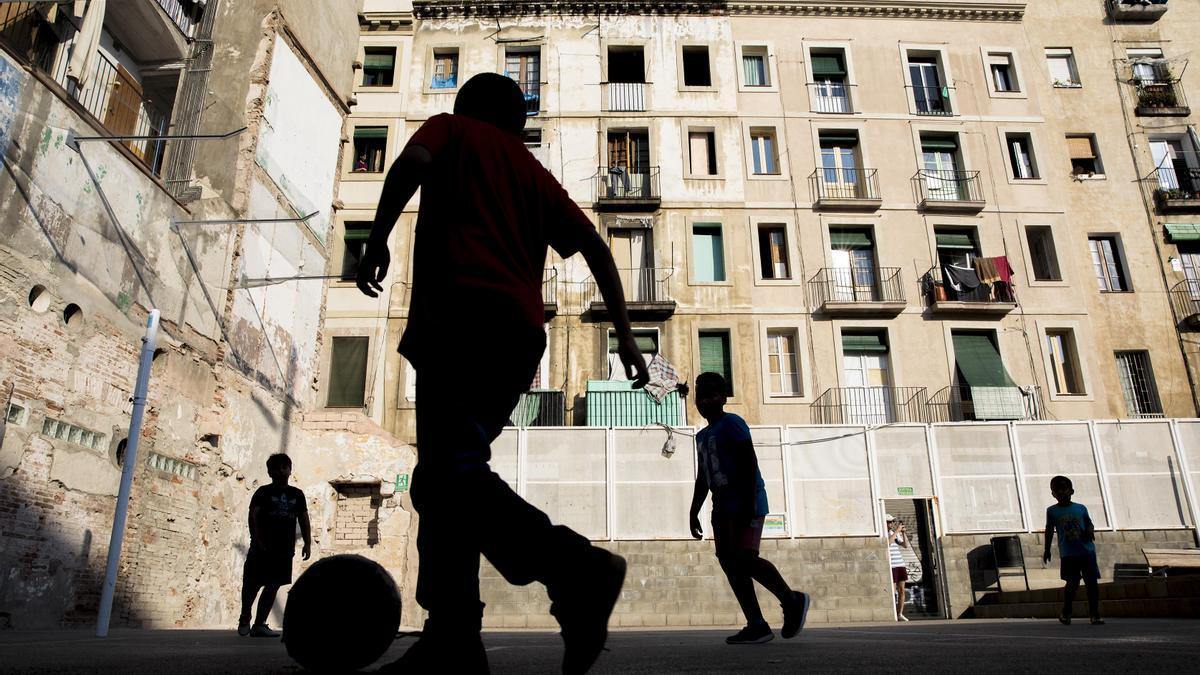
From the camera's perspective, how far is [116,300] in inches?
470

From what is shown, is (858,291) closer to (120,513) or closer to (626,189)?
(626,189)

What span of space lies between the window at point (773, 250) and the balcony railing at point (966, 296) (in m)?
4.02

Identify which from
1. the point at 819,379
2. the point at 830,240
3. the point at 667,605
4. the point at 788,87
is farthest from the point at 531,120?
the point at 667,605

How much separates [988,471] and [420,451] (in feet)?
62.9

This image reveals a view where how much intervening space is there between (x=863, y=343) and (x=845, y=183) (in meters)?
5.21

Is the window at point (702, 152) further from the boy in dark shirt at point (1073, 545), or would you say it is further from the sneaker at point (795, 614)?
the sneaker at point (795, 614)

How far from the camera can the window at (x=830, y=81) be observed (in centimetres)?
2403

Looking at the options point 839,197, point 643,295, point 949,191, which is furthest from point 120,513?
point 949,191

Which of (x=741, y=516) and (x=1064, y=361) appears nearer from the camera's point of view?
(x=741, y=516)

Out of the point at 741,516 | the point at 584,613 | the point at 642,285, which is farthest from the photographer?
the point at 642,285

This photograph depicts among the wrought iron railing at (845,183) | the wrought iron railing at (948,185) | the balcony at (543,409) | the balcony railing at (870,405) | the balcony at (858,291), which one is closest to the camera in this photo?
the balcony at (543,409)

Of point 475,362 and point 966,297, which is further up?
point 966,297

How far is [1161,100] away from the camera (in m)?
25.1

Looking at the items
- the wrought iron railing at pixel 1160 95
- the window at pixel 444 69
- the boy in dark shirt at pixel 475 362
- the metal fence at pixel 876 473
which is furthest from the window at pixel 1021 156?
the boy in dark shirt at pixel 475 362
